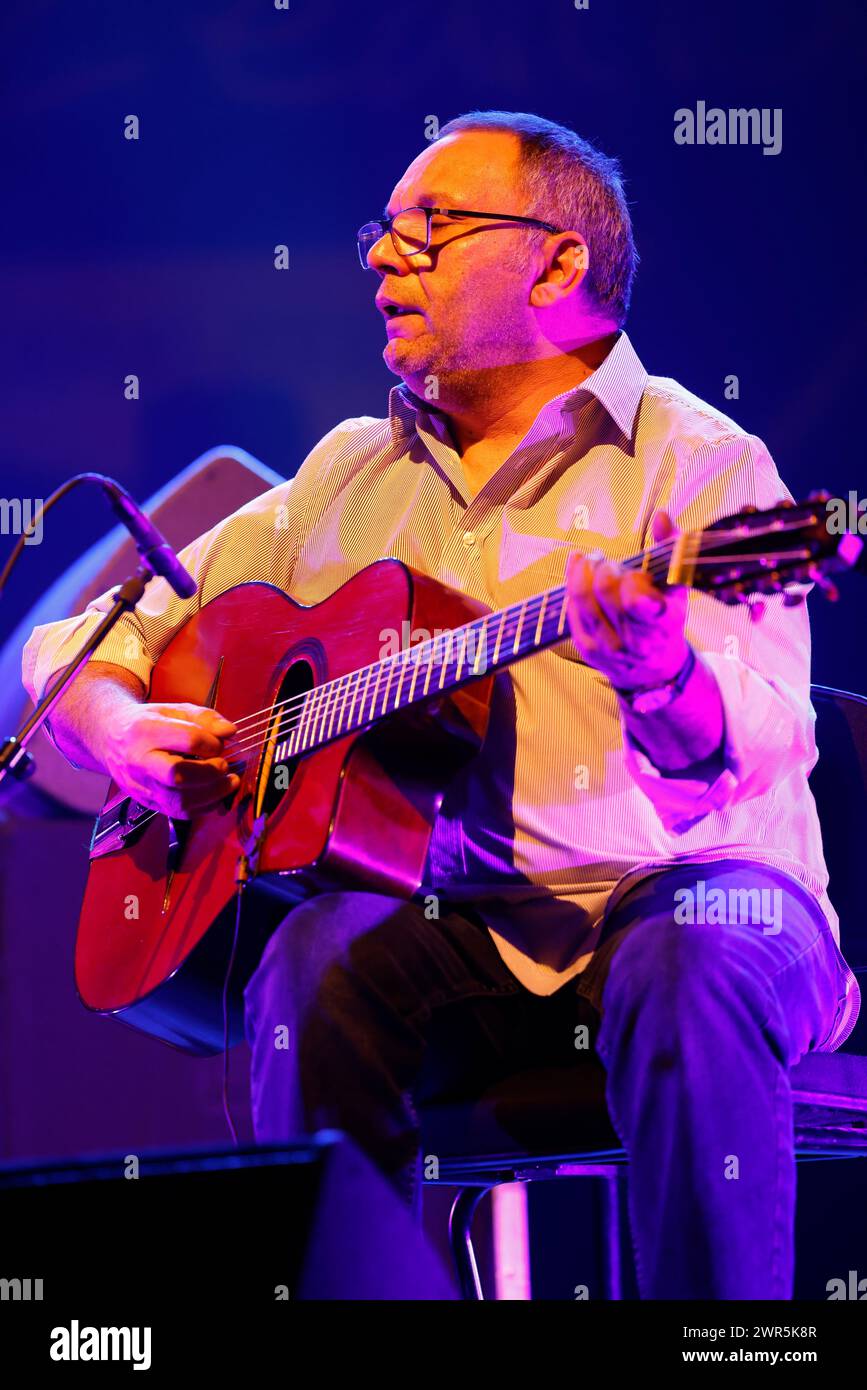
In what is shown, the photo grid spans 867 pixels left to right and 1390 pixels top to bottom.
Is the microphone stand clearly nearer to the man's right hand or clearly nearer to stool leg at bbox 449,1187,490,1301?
the man's right hand

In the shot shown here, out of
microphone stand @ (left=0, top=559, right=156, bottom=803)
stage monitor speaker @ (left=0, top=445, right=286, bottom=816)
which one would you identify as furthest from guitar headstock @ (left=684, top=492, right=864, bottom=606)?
stage monitor speaker @ (left=0, top=445, right=286, bottom=816)

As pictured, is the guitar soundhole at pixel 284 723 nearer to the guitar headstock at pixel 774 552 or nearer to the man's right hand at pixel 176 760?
the man's right hand at pixel 176 760

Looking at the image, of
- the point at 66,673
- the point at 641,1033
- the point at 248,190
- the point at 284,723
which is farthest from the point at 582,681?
the point at 248,190

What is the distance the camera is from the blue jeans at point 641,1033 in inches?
67.4

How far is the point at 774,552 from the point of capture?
1678 mm

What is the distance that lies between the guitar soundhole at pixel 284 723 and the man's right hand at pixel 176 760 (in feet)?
0.28

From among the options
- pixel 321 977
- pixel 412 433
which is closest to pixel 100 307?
pixel 412 433

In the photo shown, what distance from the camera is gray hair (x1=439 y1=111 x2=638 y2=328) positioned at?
2619 mm

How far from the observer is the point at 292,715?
7.38ft

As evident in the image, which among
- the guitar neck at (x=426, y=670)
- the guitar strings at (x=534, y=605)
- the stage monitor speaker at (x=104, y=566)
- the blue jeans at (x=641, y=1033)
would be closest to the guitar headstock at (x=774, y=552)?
the guitar strings at (x=534, y=605)

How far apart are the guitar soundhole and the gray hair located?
88 centimetres

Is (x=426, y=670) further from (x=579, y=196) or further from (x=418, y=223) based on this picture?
(x=579, y=196)
